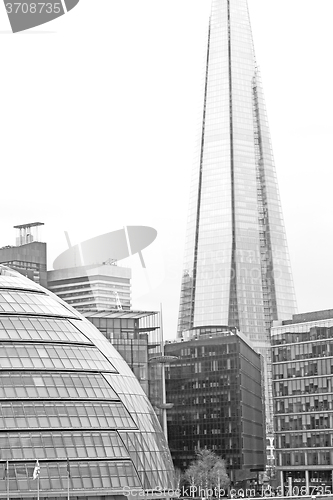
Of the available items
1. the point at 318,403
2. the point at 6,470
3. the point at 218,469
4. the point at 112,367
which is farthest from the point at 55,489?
the point at 318,403

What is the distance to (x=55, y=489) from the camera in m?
93.5

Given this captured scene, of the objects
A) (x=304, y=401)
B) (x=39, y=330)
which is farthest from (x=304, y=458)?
(x=39, y=330)

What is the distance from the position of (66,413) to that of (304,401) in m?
97.1

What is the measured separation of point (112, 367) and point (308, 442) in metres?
90.2

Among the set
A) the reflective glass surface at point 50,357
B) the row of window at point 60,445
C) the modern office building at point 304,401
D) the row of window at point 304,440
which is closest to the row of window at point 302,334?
the modern office building at point 304,401

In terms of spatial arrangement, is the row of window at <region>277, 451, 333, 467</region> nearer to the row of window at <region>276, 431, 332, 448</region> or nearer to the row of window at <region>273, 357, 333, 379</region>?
the row of window at <region>276, 431, 332, 448</region>

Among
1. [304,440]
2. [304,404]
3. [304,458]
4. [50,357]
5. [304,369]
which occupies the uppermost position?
[304,369]

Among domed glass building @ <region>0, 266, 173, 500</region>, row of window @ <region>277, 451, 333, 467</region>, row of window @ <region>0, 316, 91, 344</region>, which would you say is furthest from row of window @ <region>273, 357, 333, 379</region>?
row of window @ <region>0, 316, 91, 344</region>

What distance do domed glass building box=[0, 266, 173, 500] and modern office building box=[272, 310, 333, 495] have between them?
8166cm

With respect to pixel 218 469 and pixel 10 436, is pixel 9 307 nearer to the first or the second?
pixel 10 436

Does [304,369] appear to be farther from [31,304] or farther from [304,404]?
→ [31,304]

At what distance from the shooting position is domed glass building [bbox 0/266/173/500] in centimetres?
9431

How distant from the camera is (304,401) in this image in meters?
189

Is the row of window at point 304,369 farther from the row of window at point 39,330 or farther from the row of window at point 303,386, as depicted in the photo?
the row of window at point 39,330
